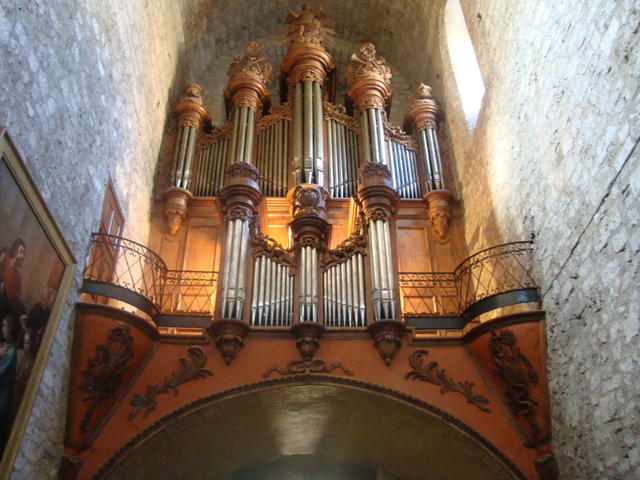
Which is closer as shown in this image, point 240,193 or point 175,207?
point 240,193

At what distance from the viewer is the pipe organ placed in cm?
918

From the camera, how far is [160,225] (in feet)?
38.5

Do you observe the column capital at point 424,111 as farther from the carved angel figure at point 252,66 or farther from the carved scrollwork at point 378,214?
the carved scrollwork at point 378,214

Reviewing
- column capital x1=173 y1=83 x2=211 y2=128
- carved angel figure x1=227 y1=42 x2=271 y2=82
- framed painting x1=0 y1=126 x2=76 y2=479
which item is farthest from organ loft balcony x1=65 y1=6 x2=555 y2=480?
carved angel figure x1=227 y1=42 x2=271 y2=82

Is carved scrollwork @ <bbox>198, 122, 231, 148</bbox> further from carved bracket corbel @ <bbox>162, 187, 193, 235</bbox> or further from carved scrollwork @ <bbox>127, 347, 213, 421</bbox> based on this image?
carved scrollwork @ <bbox>127, 347, 213, 421</bbox>

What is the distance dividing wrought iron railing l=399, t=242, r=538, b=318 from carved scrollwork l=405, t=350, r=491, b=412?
727mm

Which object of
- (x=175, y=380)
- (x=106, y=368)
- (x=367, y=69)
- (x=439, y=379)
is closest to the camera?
(x=106, y=368)

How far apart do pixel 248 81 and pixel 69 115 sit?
663 centimetres

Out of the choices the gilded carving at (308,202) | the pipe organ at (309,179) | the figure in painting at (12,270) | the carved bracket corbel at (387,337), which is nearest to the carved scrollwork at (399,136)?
the pipe organ at (309,179)

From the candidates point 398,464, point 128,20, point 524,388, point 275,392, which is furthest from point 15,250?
point 398,464

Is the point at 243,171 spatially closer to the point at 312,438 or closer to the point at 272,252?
the point at 272,252

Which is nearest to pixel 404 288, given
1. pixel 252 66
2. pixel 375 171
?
pixel 375 171

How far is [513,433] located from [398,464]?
2321 millimetres

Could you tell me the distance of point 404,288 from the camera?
10.8 m
